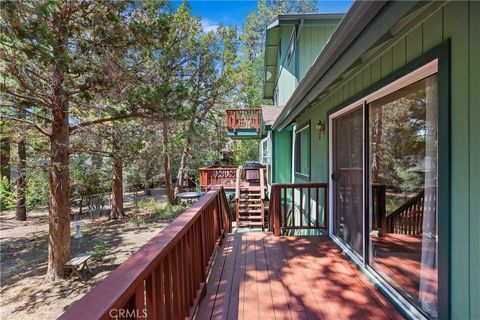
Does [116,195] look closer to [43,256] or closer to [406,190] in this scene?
[43,256]

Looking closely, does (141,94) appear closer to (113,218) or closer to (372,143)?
(372,143)

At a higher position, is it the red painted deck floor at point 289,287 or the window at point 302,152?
the window at point 302,152

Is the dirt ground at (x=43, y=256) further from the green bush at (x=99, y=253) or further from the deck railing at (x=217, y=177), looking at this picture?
the deck railing at (x=217, y=177)

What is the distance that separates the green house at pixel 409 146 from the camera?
167 centimetres

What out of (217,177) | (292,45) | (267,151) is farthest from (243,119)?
(292,45)

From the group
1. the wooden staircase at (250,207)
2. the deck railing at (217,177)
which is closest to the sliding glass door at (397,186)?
the wooden staircase at (250,207)

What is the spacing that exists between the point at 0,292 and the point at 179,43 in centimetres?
1204

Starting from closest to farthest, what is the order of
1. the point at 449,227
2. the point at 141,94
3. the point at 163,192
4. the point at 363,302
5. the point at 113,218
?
the point at 449,227 < the point at 363,302 < the point at 141,94 < the point at 113,218 < the point at 163,192

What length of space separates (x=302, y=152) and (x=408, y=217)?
15.3 feet

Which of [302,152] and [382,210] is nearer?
[382,210]

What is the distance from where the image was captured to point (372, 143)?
3.07 metres

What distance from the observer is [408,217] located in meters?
2.66

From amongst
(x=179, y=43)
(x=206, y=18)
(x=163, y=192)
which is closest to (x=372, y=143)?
(x=179, y=43)

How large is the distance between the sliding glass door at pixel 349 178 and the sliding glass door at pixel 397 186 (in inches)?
0.5
